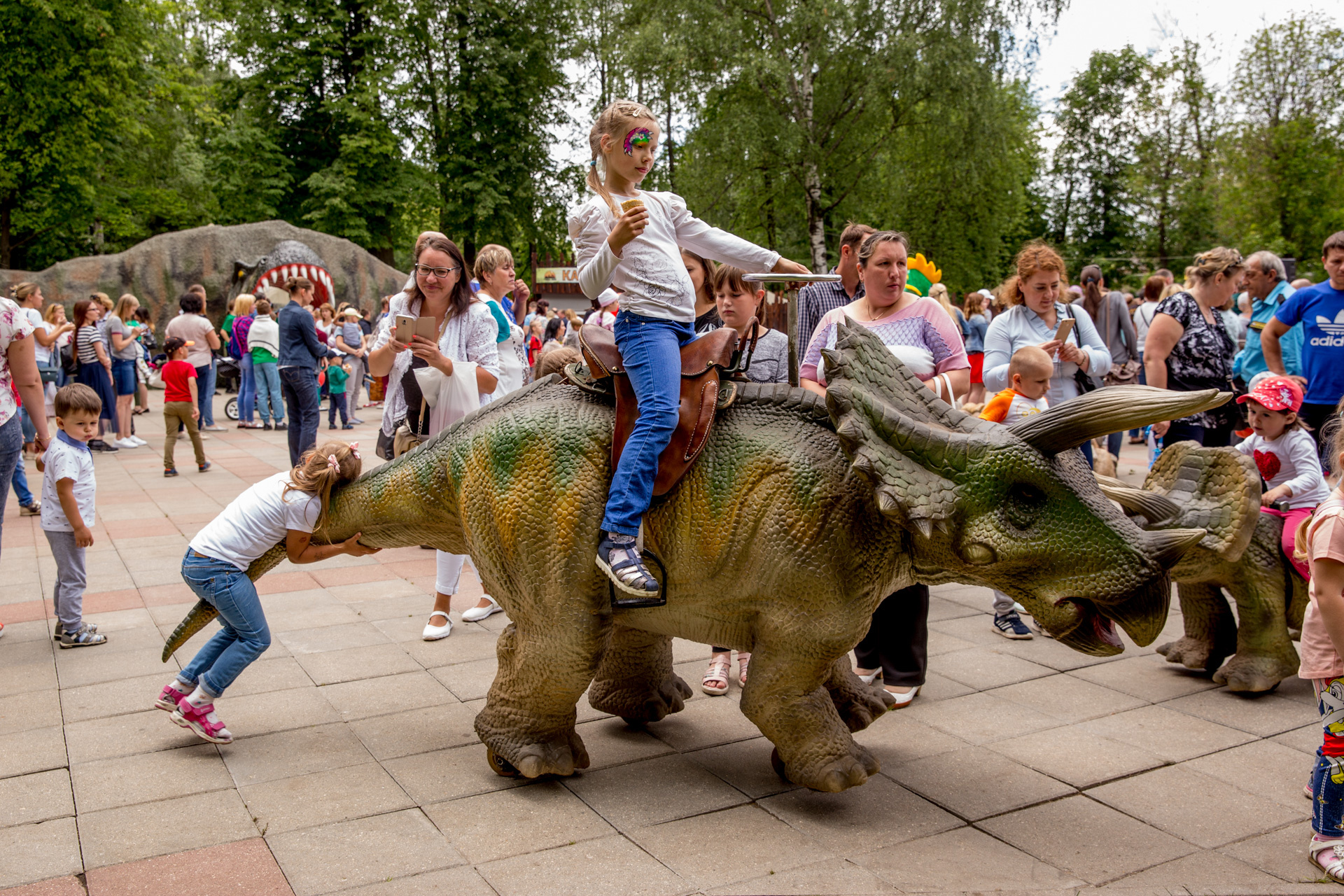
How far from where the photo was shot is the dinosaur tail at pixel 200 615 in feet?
14.0

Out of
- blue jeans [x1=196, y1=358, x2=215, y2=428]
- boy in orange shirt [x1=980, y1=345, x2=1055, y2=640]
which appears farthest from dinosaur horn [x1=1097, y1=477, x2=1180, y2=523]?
blue jeans [x1=196, y1=358, x2=215, y2=428]

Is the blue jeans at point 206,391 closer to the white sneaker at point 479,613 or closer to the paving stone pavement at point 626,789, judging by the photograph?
the white sneaker at point 479,613

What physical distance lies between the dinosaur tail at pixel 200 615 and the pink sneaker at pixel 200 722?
268mm

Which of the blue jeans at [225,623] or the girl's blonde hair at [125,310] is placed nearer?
the blue jeans at [225,623]

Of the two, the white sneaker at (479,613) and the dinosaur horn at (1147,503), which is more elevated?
the dinosaur horn at (1147,503)

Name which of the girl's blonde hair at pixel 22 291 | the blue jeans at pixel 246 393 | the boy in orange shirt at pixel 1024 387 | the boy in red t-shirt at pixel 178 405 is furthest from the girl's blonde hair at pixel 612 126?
the blue jeans at pixel 246 393

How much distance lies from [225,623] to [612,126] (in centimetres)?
257

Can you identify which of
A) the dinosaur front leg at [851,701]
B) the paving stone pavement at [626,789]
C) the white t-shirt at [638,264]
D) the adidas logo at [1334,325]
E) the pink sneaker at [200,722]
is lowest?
the paving stone pavement at [626,789]

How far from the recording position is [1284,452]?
5.08 metres

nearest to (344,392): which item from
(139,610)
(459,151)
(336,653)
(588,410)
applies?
(139,610)

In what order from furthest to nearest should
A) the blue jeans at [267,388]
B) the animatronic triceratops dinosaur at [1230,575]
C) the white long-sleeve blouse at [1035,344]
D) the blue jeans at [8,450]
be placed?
the blue jeans at [267,388] → the blue jeans at [8,450] → the white long-sleeve blouse at [1035,344] → the animatronic triceratops dinosaur at [1230,575]

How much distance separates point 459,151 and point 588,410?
26982mm

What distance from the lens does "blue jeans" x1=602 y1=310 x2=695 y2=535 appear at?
3.37m

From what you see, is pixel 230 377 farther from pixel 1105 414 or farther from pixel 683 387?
pixel 1105 414
